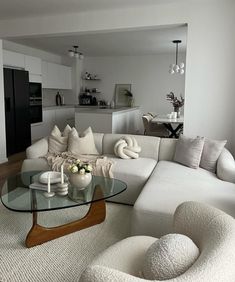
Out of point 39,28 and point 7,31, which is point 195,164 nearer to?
point 39,28

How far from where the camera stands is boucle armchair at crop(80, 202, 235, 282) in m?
0.95

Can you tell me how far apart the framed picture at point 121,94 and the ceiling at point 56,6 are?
171 inches

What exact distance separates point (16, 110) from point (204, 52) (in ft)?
12.6

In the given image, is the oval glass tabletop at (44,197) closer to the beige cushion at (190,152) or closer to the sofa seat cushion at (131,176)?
the sofa seat cushion at (131,176)

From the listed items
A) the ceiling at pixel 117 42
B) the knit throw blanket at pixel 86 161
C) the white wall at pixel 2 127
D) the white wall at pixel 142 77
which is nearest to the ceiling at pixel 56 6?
the ceiling at pixel 117 42

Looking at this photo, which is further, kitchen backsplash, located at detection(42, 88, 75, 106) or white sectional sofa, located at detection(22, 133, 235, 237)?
kitchen backsplash, located at detection(42, 88, 75, 106)

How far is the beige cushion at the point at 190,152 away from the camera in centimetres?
333

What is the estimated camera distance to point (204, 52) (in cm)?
365

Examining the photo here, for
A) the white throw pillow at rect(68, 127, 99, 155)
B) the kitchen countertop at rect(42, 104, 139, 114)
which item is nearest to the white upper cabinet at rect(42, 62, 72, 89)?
the kitchen countertop at rect(42, 104, 139, 114)

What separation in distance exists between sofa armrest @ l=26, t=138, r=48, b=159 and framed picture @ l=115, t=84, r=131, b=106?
4.67 m

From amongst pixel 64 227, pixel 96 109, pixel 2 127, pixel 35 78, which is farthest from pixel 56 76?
pixel 64 227

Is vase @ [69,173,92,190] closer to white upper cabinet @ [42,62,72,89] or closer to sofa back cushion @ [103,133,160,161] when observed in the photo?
sofa back cushion @ [103,133,160,161]

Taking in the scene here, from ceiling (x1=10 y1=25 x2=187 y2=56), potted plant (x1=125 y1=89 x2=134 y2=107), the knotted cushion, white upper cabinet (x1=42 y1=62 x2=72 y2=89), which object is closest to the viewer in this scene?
the knotted cushion

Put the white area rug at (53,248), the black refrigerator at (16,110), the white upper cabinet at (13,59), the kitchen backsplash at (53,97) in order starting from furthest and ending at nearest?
the kitchen backsplash at (53,97) < the white upper cabinet at (13,59) < the black refrigerator at (16,110) < the white area rug at (53,248)
